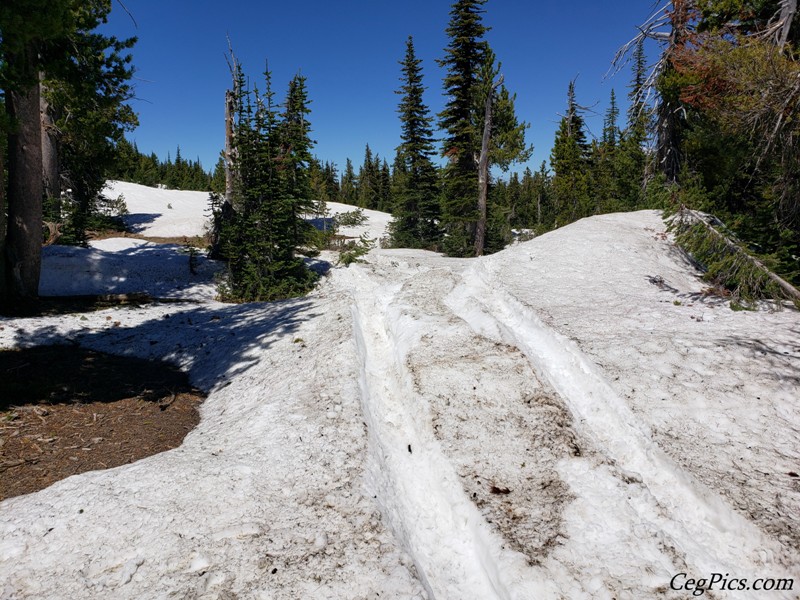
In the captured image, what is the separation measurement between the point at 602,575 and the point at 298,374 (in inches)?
215

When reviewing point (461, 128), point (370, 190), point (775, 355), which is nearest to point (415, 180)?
point (461, 128)

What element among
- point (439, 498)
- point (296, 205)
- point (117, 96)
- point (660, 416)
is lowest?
point (439, 498)

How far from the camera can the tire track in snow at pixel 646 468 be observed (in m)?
3.64

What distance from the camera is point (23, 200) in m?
10.1

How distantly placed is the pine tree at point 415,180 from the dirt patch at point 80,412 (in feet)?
78.6

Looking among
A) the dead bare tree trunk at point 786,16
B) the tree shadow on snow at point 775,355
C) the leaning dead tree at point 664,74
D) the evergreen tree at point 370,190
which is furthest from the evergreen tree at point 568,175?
the evergreen tree at point 370,190

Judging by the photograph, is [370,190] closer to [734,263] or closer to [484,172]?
[484,172]

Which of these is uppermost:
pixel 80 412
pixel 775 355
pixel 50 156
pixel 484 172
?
pixel 484 172

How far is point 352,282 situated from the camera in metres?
14.8

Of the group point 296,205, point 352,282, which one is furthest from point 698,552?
point 296,205

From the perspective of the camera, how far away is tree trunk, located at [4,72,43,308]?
31.9 feet

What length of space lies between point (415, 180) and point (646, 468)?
29.5 meters

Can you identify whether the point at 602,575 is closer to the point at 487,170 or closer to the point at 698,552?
the point at 698,552

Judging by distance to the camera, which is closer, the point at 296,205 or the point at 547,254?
the point at 547,254
